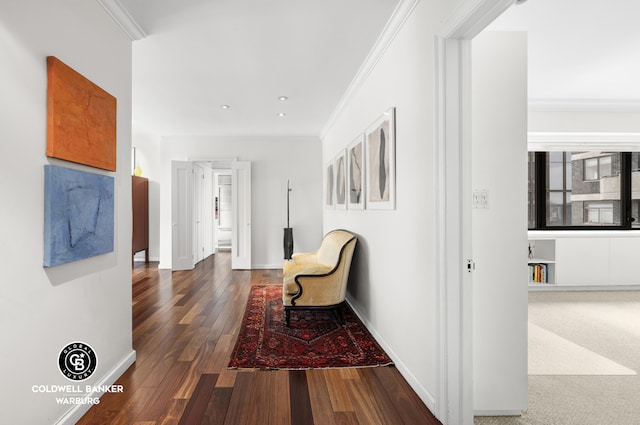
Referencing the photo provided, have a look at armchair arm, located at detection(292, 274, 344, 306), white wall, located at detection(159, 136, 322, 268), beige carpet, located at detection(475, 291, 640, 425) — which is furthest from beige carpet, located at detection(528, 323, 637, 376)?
white wall, located at detection(159, 136, 322, 268)

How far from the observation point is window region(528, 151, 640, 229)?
532cm

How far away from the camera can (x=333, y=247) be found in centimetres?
405

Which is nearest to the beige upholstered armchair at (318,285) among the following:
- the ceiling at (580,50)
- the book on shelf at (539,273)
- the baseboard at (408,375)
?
the baseboard at (408,375)

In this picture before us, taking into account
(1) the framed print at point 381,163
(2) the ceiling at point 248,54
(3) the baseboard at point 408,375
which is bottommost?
(3) the baseboard at point 408,375

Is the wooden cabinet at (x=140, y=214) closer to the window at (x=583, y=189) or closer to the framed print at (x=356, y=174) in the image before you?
the framed print at (x=356, y=174)

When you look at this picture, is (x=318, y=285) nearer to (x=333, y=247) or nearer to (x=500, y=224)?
(x=333, y=247)

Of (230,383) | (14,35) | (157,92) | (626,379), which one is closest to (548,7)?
(626,379)

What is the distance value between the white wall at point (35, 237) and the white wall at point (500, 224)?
2.26 metres

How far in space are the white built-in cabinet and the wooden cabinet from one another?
21.9ft

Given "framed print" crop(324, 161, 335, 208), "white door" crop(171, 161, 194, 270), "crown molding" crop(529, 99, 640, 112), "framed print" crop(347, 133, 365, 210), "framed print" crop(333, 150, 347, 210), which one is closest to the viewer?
"framed print" crop(347, 133, 365, 210)

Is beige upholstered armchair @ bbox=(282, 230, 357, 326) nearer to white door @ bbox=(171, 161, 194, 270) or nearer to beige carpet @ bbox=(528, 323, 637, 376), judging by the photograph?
beige carpet @ bbox=(528, 323, 637, 376)

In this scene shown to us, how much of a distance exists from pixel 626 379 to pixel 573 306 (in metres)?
2.09

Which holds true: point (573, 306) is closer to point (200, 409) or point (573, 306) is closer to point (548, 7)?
point (548, 7)

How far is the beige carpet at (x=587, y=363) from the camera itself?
6.68 ft
